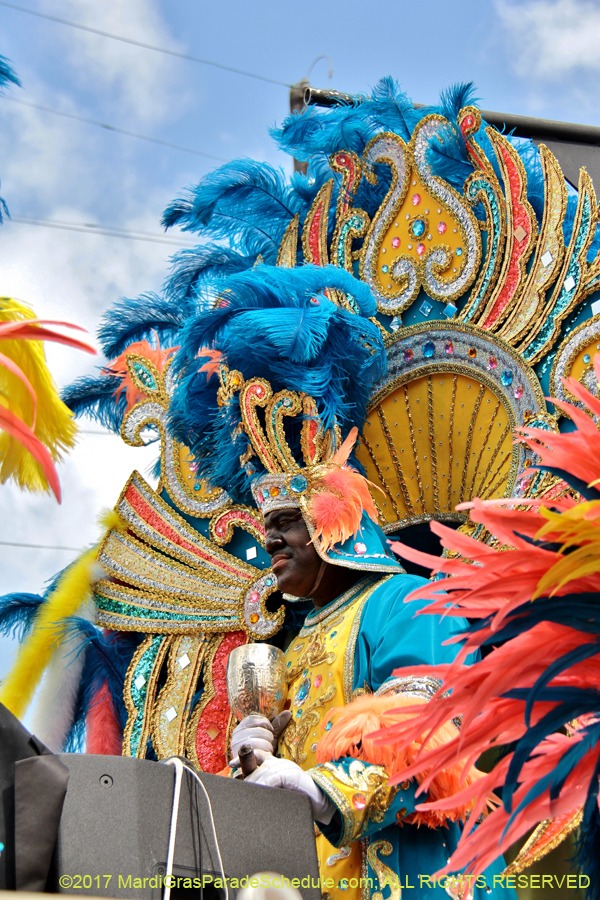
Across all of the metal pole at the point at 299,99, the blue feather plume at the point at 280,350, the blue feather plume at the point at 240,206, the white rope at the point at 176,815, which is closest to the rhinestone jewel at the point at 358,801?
the white rope at the point at 176,815

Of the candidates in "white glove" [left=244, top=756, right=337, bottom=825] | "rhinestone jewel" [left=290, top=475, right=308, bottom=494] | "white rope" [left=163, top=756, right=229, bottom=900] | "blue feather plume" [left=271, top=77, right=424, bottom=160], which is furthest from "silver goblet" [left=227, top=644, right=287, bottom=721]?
"blue feather plume" [left=271, top=77, right=424, bottom=160]

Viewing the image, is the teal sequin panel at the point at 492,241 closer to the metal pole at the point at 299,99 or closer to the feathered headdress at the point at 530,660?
the metal pole at the point at 299,99

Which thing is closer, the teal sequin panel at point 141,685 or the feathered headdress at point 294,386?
the feathered headdress at point 294,386

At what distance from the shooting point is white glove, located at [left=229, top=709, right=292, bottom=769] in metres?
2.82

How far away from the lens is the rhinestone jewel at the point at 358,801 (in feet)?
7.49

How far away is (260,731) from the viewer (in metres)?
2.85

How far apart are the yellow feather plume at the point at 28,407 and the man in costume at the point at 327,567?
0.73 m

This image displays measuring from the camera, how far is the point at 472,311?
3.46 m

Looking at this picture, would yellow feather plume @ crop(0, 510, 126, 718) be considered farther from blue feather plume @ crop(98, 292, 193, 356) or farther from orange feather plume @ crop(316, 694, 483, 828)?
orange feather plume @ crop(316, 694, 483, 828)

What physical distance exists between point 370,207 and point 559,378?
115cm

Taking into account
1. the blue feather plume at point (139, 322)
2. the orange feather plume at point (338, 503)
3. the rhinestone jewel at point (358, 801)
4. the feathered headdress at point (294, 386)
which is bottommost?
the rhinestone jewel at point (358, 801)

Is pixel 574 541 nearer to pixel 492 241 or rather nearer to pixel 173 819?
pixel 173 819

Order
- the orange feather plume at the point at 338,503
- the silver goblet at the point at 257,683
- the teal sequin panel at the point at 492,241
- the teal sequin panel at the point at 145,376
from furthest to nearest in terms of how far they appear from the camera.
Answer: the teal sequin panel at the point at 145,376 → the teal sequin panel at the point at 492,241 → the orange feather plume at the point at 338,503 → the silver goblet at the point at 257,683

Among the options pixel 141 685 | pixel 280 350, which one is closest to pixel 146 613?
pixel 141 685
